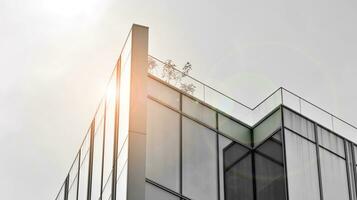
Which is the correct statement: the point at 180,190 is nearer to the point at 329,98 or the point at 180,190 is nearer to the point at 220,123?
the point at 220,123

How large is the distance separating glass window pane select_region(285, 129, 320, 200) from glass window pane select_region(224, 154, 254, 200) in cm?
144

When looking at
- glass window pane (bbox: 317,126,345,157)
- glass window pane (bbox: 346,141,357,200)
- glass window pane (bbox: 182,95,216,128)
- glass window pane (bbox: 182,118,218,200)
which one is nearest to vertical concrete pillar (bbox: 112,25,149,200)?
glass window pane (bbox: 182,118,218,200)

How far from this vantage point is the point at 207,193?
25.3 m

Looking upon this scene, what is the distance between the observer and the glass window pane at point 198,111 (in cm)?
2646

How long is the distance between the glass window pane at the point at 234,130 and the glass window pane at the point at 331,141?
245cm

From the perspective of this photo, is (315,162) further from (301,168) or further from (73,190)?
(73,190)

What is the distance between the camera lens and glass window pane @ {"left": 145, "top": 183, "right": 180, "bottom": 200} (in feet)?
76.4

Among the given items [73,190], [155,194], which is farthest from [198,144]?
[73,190]

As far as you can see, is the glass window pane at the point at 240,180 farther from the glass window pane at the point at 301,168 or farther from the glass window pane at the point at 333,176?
the glass window pane at the point at 333,176

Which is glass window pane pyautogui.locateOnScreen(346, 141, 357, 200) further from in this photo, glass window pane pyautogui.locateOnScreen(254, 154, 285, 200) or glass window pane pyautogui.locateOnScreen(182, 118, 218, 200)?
glass window pane pyautogui.locateOnScreen(182, 118, 218, 200)

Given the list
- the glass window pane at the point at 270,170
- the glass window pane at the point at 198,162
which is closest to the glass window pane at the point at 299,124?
the glass window pane at the point at 270,170

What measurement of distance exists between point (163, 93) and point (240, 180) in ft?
12.5

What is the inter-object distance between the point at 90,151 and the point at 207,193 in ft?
16.3

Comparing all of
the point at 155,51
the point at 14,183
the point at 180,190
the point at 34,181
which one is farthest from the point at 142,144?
the point at 14,183
